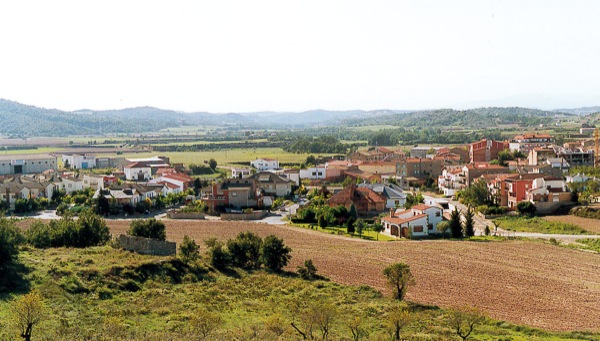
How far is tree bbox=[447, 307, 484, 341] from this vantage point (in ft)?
49.3

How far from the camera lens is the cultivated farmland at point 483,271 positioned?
1822cm

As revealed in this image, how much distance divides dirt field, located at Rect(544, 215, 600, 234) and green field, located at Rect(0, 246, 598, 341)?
16136 mm

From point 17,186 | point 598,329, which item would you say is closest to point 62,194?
point 17,186

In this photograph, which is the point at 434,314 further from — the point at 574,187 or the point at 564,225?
the point at 574,187

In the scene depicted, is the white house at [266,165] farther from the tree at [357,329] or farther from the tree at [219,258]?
the tree at [357,329]

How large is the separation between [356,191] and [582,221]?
38.8 feet

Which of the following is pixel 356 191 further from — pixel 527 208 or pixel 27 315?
pixel 27 315

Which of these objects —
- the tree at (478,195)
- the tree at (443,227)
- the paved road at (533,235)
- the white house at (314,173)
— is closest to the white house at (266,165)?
the white house at (314,173)

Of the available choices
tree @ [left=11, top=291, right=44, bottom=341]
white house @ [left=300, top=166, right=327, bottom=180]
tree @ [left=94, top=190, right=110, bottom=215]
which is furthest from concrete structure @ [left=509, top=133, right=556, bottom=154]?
tree @ [left=11, top=291, right=44, bottom=341]

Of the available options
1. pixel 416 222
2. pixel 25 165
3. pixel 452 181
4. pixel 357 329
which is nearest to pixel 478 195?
pixel 452 181

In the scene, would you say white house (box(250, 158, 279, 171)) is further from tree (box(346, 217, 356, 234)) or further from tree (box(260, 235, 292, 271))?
tree (box(260, 235, 292, 271))

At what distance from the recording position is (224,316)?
1598 cm

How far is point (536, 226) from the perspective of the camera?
32844mm

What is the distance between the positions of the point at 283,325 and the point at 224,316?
1961 millimetres
